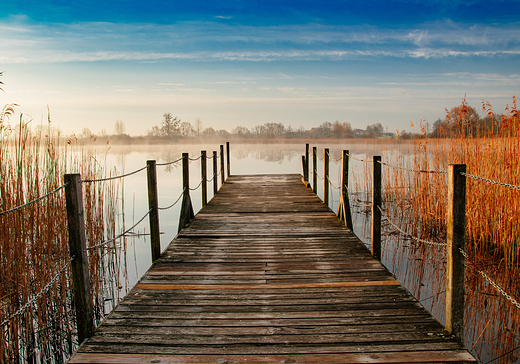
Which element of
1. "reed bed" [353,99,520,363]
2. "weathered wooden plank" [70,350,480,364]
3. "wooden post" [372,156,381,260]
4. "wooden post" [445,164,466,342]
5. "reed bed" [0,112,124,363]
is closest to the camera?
"weathered wooden plank" [70,350,480,364]

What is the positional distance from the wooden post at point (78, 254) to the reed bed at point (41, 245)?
28cm

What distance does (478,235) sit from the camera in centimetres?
471

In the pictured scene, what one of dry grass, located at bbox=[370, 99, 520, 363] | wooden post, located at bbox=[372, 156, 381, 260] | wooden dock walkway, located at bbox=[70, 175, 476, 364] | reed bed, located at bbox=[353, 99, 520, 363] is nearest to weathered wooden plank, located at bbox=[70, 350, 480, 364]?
wooden dock walkway, located at bbox=[70, 175, 476, 364]

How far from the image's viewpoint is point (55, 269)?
10.7ft

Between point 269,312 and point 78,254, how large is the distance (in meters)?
1.24

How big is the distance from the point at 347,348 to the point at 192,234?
2.65 meters

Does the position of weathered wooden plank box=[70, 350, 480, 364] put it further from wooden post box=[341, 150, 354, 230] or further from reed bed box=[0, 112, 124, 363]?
wooden post box=[341, 150, 354, 230]

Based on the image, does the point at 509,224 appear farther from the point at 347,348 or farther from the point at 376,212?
the point at 347,348

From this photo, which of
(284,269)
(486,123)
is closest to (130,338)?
(284,269)

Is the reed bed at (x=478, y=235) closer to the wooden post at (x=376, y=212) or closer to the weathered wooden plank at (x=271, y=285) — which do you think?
the wooden post at (x=376, y=212)

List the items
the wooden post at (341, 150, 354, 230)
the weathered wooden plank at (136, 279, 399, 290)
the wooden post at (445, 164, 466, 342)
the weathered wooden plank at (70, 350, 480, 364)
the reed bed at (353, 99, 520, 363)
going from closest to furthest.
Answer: the weathered wooden plank at (70, 350, 480, 364), the wooden post at (445, 164, 466, 342), the weathered wooden plank at (136, 279, 399, 290), the reed bed at (353, 99, 520, 363), the wooden post at (341, 150, 354, 230)

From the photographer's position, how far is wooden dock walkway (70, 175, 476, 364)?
72.1 inches

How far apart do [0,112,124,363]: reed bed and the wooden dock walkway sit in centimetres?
76

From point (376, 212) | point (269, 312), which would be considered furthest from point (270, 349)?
point (376, 212)
